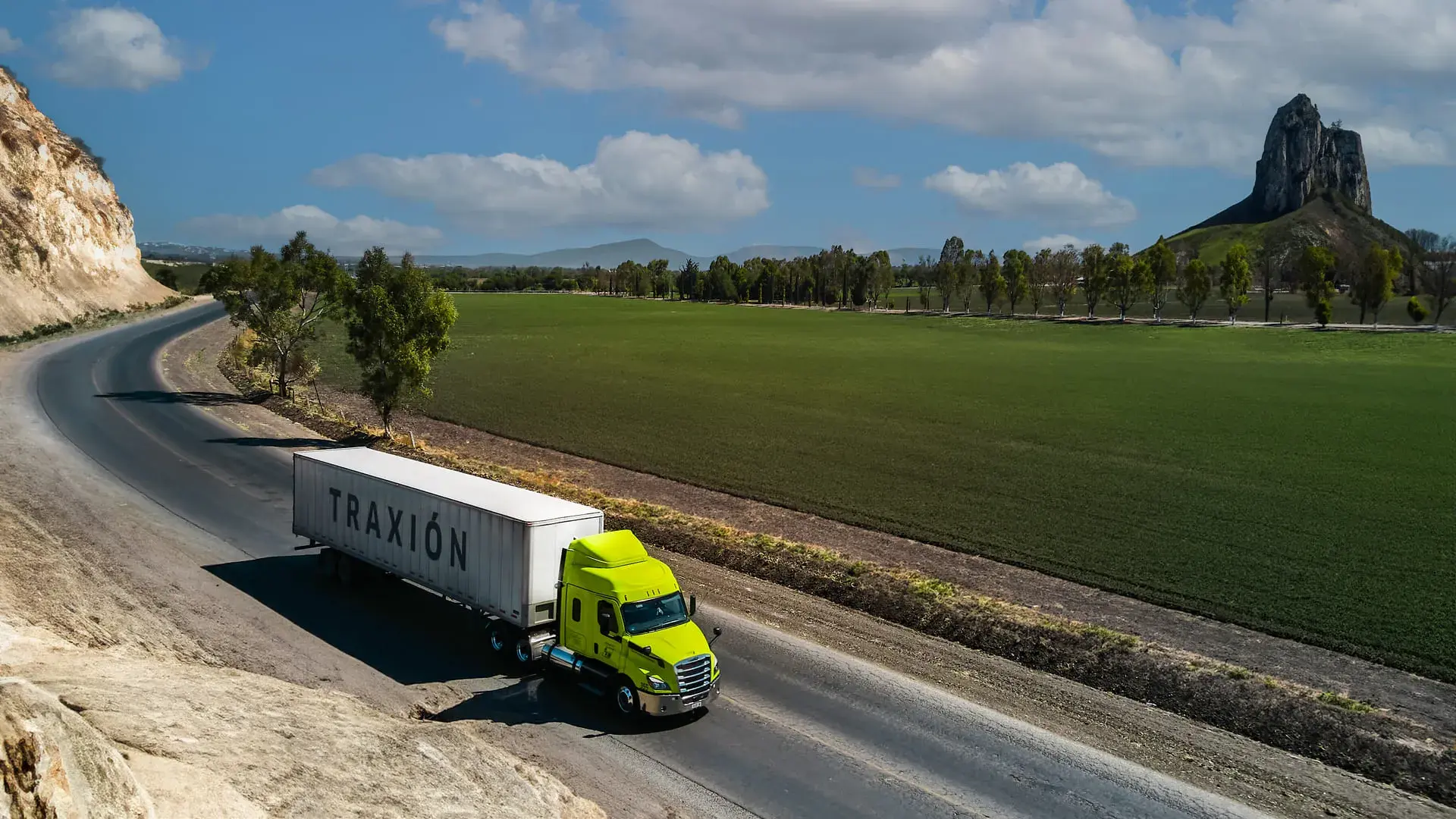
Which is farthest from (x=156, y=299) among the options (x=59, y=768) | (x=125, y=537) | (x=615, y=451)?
(x=59, y=768)

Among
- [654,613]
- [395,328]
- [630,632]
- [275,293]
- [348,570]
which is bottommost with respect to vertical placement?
[348,570]

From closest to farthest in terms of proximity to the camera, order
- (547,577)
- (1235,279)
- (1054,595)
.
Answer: (547,577) → (1054,595) → (1235,279)

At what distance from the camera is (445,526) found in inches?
816

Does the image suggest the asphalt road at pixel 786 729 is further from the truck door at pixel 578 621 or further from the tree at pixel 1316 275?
the tree at pixel 1316 275

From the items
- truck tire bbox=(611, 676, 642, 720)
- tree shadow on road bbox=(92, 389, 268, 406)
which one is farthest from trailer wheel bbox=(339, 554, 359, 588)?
tree shadow on road bbox=(92, 389, 268, 406)

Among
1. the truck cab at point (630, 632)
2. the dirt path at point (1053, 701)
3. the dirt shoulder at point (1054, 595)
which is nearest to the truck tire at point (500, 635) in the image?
the truck cab at point (630, 632)

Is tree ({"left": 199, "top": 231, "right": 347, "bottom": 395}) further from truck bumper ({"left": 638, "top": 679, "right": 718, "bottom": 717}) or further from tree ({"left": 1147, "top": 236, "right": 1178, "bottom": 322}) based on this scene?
tree ({"left": 1147, "top": 236, "right": 1178, "bottom": 322})

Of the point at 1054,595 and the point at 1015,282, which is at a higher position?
A: the point at 1015,282

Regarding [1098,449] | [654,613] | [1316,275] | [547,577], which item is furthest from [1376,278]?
[547,577]

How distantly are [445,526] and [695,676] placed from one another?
23.1ft

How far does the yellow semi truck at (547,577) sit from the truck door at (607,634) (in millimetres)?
23

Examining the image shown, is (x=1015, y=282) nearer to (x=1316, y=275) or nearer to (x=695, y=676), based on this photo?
(x=1316, y=275)

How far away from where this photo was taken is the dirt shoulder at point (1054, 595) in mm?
19969

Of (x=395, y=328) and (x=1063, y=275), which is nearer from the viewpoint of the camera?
(x=395, y=328)
